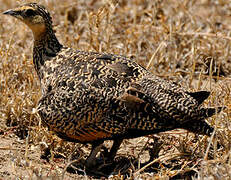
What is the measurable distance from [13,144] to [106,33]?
7.07ft

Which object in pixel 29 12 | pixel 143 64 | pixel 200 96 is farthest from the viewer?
pixel 143 64

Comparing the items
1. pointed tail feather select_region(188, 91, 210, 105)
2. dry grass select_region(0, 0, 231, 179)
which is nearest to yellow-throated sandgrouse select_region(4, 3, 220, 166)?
pointed tail feather select_region(188, 91, 210, 105)

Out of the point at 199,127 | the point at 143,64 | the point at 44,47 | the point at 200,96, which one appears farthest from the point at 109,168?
the point at 143,64

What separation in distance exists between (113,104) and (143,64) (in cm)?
209

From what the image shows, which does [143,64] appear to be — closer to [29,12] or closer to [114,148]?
[114,148]

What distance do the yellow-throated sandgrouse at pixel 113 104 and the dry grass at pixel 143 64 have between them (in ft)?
0.97

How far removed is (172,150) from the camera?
5539mm

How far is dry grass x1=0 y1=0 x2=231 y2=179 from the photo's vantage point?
478 centimetres

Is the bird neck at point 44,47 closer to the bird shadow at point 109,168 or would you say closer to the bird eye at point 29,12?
the bird eye at point 29,12

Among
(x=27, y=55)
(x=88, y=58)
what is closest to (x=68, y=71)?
(x=88, y=58)

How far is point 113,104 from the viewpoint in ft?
15.3

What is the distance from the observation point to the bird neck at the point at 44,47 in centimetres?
530

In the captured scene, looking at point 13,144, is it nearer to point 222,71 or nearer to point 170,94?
point 170,94

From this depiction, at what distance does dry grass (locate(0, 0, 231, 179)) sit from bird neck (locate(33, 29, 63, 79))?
58 centimetres
